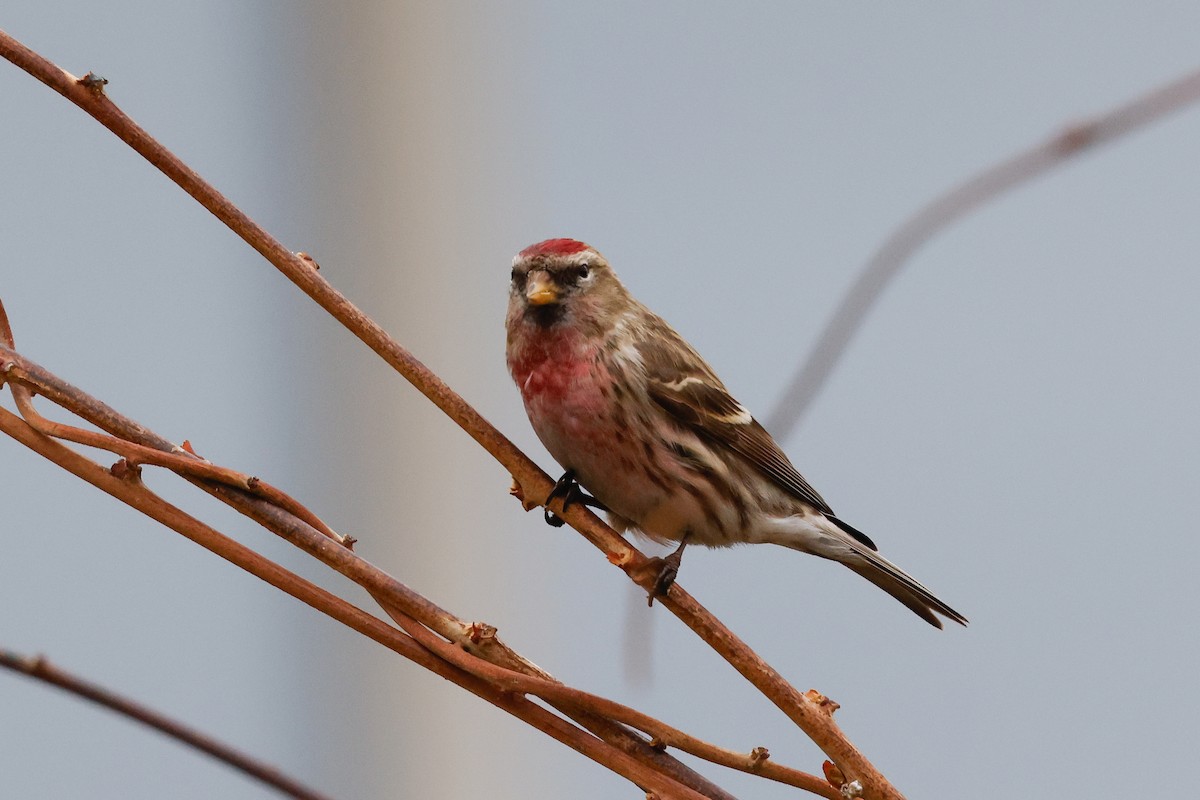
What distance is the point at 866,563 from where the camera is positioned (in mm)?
1553

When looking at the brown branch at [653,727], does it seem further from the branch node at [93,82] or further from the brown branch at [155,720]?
the branch node at [93,82]

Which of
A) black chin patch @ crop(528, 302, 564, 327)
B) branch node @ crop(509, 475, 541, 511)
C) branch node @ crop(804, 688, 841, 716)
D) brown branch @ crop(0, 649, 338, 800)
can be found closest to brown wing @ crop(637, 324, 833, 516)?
black chin patch @ crop(528, 302, 564, 327)

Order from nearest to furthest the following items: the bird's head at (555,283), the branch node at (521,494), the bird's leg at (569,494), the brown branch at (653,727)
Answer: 1. the brown branch at (653,727)
2. the branch node at (521,494)
3. the bird's leg at (569,494)
4. the bird's head at (555,283)

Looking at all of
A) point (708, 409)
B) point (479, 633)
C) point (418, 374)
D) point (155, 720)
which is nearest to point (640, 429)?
point (708, 409)

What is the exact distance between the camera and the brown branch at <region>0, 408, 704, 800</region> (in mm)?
751

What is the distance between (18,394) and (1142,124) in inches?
30.5

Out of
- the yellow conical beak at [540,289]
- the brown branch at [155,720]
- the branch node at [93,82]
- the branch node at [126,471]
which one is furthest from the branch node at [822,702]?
the yellow conical beak at [540,289]

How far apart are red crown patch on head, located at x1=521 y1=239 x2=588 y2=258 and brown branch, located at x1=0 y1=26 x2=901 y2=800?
0.53 m

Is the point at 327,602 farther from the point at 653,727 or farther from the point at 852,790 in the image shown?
the point at 852,790

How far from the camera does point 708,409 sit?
5.12ft

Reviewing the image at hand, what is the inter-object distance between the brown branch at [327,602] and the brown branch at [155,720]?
96mm

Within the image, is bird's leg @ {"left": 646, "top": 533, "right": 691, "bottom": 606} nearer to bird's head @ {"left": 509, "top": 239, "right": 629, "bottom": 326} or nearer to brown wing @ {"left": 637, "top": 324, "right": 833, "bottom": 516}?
brown wing @ {"left": 637, "top": 324, "right": 833, "bottom": 516}

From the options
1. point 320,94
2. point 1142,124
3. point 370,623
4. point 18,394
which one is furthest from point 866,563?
point 320,94

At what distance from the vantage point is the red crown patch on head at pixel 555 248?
1472 millimetres
